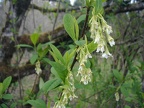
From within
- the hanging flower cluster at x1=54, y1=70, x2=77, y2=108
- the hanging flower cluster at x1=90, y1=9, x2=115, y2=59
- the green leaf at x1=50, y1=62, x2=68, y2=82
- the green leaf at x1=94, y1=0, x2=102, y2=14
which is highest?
the green leaf at x1=94, y1=0, x2=102, y2=14

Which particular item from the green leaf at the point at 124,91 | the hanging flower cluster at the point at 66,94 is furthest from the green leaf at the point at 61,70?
the green leaf at the point at 124,91

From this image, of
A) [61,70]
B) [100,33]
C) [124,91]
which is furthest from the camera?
[124,91]

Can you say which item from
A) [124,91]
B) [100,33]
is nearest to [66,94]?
[100,33]

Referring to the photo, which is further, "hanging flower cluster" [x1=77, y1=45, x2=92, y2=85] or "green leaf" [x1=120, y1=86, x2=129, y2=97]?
"green leaf" [x1=120, y1=86, x2=129, y2=97]

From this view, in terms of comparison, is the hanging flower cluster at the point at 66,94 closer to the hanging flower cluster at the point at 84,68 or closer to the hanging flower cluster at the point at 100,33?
the hanging flower cluster at the point at 84,68

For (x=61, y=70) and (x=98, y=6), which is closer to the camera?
(x=98, y=6)

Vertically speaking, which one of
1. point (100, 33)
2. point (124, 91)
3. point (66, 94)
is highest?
point (100, 33)

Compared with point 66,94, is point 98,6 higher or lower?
higher

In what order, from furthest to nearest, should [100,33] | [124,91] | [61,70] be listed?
[124,91], [61,70], [100,33]

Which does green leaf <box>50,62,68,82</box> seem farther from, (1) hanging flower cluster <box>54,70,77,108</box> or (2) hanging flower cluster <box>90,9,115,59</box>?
(2) hanging flower cluster <box>90,9,115,59</box>

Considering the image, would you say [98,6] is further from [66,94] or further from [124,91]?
[124,91]

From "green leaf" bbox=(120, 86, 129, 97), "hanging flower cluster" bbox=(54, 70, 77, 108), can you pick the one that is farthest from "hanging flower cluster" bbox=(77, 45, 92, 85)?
"green leaf" bbox=(120, 86, 129, 97)

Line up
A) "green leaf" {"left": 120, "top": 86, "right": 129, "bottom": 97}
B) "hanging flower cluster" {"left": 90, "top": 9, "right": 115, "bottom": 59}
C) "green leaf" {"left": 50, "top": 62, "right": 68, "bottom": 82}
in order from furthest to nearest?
"green leaf" {"left": 120, "top": 86, "right": 129, "bottom": 97}
"green leaf" {"left": 50, "top": 62, "right": 68, "bottom": 82}
"hanging flower cluster" {"left": 90, "top": 9, "right": 115, "bottom": 59}

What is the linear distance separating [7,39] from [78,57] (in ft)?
7.10
